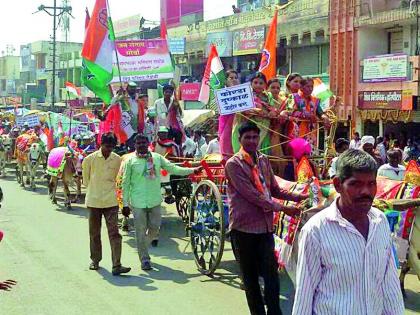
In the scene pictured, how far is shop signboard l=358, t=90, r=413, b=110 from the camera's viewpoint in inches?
798

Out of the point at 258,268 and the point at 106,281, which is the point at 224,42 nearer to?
the point at 106,281

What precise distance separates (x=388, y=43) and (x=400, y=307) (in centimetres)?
2191

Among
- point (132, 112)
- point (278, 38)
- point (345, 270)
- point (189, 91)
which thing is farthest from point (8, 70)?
point (345, 270)

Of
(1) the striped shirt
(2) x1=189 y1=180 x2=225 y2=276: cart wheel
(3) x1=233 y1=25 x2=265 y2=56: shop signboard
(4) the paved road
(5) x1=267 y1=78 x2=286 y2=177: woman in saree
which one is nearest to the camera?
(1) the striped shirt

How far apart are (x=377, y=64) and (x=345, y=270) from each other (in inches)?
797

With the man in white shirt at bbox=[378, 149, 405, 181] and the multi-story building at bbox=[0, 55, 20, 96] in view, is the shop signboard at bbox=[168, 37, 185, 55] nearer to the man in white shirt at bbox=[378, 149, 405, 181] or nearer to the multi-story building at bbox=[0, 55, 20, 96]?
the man in white shirt at bbox=[378, 149, 405, 181]

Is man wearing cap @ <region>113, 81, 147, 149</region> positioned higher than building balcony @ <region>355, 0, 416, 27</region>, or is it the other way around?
building balcony @ <region>355, 0, 416, 27</region>

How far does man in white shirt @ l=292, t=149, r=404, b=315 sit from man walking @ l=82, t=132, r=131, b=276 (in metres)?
5.07

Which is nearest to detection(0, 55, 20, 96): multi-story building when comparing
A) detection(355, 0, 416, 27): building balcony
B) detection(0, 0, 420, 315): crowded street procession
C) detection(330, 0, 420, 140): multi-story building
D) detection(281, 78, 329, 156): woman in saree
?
detection(330, 0, 420, 140): multi-story building

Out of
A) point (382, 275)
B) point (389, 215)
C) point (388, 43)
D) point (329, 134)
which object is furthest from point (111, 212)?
point (388, 43)

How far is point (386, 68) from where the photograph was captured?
21.4 m

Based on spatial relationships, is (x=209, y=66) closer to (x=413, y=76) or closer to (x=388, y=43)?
(x=413, y=76)

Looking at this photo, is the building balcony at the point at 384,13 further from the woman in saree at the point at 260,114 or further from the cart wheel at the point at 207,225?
the cart wheel at the point at 207,225

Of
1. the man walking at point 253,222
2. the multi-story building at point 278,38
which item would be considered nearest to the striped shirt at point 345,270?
the man walking at point 253,222
